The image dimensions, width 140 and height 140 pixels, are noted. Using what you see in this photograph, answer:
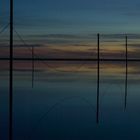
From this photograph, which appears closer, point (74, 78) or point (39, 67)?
point (74, 78)

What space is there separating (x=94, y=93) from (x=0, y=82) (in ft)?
6.24

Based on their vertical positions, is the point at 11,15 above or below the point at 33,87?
above

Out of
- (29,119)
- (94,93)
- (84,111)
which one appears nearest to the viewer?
(29,119)

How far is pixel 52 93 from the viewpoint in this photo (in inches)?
395

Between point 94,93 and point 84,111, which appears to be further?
point 94,93

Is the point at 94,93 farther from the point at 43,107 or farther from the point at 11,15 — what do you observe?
the point at 11,15

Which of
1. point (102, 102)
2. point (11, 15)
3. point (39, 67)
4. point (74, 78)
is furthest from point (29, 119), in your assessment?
point (39, 67)

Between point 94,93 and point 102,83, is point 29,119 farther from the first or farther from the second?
point 102,83

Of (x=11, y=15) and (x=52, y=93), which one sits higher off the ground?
(x=11, y=15)

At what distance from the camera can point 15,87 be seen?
35.4 feet

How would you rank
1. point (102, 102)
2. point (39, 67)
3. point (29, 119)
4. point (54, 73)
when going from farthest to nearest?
point (39, 67) < point (54, 73) < point (102, 102) < point (29, 119)

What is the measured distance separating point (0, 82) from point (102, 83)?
2.00 metres

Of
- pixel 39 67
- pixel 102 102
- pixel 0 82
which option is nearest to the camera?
pixel 102 102

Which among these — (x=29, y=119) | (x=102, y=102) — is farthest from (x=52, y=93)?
(x=29, y=119)
